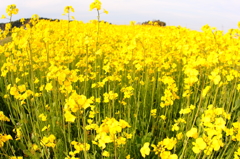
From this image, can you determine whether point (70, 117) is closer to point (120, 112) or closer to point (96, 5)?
point (120, 112)

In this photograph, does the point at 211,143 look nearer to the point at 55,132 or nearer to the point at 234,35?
the point at 55,132

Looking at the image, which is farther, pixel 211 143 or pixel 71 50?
pixel 71 50

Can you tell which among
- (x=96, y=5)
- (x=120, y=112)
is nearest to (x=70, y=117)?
(x=120, y=112)

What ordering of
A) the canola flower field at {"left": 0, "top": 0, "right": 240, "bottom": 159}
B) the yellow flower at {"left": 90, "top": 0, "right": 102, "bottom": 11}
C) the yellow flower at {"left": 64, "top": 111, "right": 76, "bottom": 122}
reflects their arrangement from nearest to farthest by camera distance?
the yellow flower at {"left": 64, "top": 111, "right": 76, "bottom": 122} → the canola flower field at {"left": 0, "top": 0, "right": 240, "bottom": 159} → the yellow flower at {"left": 90, "top": 0, "right": 102, "bottom": 11}

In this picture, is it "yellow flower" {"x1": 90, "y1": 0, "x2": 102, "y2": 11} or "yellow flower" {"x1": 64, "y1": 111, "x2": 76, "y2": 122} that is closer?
"yellow flower" {"x1": 64, "y1": 111, "x2": 76, "y2": 122}

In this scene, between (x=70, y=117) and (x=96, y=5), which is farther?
(x=96, y=5)

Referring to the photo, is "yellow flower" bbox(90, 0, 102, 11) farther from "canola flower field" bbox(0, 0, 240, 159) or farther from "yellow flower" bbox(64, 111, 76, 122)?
"yellow flower" bbox(64, 111, 76, 122)

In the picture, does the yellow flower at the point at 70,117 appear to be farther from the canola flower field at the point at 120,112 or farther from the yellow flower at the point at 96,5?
the yellow flower at the point at 96,5

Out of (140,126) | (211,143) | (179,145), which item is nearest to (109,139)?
(211,143)

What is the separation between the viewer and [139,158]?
218 cm

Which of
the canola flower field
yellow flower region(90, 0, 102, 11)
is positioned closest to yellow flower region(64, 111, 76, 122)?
the canola flower field

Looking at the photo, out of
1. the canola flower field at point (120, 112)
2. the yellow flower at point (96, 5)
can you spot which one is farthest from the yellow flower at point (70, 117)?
the yellow flower at point (96, 5)

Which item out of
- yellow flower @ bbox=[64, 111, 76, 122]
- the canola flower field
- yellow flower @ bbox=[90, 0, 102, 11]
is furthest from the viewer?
yellow flower @ bbox=[90, 0, 102, 11]

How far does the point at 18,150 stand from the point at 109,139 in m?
1.89
